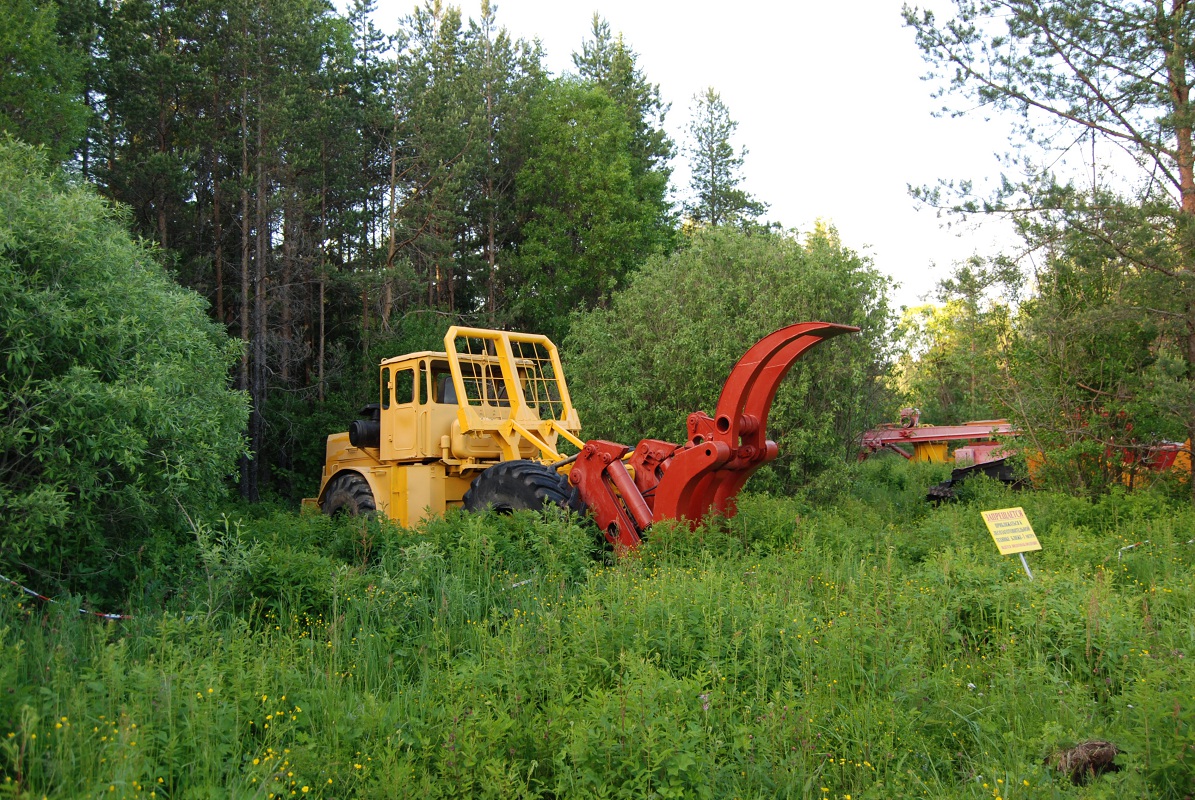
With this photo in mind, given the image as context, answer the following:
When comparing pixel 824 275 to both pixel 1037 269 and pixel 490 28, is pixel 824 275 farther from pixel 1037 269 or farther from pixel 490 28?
pixel 490 28

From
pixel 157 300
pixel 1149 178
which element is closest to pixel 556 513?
pixel 157 300

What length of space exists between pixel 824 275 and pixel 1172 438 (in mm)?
5437

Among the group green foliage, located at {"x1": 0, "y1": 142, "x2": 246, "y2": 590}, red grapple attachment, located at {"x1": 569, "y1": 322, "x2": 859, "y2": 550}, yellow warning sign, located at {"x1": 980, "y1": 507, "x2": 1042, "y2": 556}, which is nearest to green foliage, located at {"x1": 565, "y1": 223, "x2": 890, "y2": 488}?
red grapple attachment, located at {"x1": 569, "y1": 322, "x2": 859, "y2": 550}

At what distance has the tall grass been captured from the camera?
140 inches

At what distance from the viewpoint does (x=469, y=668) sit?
15.1 feet

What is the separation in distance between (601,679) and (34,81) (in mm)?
17594

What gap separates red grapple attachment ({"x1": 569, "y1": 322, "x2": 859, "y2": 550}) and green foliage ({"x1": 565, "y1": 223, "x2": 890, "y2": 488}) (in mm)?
5621

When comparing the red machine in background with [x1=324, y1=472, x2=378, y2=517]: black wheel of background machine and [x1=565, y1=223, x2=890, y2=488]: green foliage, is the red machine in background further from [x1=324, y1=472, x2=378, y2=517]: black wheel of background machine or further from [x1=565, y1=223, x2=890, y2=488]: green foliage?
[x1=324, y1=472, x2=378, y2=517]: black wheel of background machine

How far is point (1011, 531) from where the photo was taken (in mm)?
7109

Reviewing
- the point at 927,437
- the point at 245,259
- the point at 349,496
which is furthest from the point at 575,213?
the point at 349,496

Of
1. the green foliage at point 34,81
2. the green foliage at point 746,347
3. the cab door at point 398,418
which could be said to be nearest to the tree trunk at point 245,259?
the green foliage at point 34,81

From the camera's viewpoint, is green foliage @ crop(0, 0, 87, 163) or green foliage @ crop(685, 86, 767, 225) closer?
green foliage @ crop(0, 0, 87, 163)

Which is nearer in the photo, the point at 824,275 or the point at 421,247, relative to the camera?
the point at 824,275

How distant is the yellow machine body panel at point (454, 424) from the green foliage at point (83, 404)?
10.8 ft
